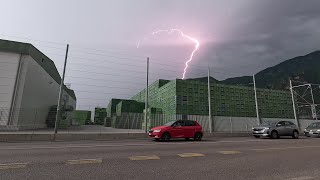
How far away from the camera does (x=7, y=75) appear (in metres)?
26.3

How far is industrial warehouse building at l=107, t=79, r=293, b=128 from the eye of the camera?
43078 millimetres

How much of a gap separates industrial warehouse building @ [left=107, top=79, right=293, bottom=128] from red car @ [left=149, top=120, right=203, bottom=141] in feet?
68.8

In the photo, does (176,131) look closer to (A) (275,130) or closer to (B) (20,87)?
(A) (275,130)

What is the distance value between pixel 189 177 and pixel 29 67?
2816cm

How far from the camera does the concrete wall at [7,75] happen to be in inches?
1001

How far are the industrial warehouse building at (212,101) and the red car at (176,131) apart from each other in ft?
68.8

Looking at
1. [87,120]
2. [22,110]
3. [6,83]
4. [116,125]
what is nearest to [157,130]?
[22,110]

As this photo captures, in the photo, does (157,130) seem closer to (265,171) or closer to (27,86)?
(265,171)

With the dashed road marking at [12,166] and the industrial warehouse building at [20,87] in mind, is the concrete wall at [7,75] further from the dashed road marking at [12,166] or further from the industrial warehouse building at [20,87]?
the dashed road marking at [12,166]

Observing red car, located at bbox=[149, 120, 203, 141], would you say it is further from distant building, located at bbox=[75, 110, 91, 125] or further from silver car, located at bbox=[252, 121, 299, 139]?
distant building, located at bbox=[75, 110, 91, 125]

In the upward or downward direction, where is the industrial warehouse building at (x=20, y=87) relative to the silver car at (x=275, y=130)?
upward

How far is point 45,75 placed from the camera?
35.4m

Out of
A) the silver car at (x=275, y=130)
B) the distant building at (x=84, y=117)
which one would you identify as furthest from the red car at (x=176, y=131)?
the distant building at (x=84, y=117)

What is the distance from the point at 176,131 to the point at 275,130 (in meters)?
9.33
